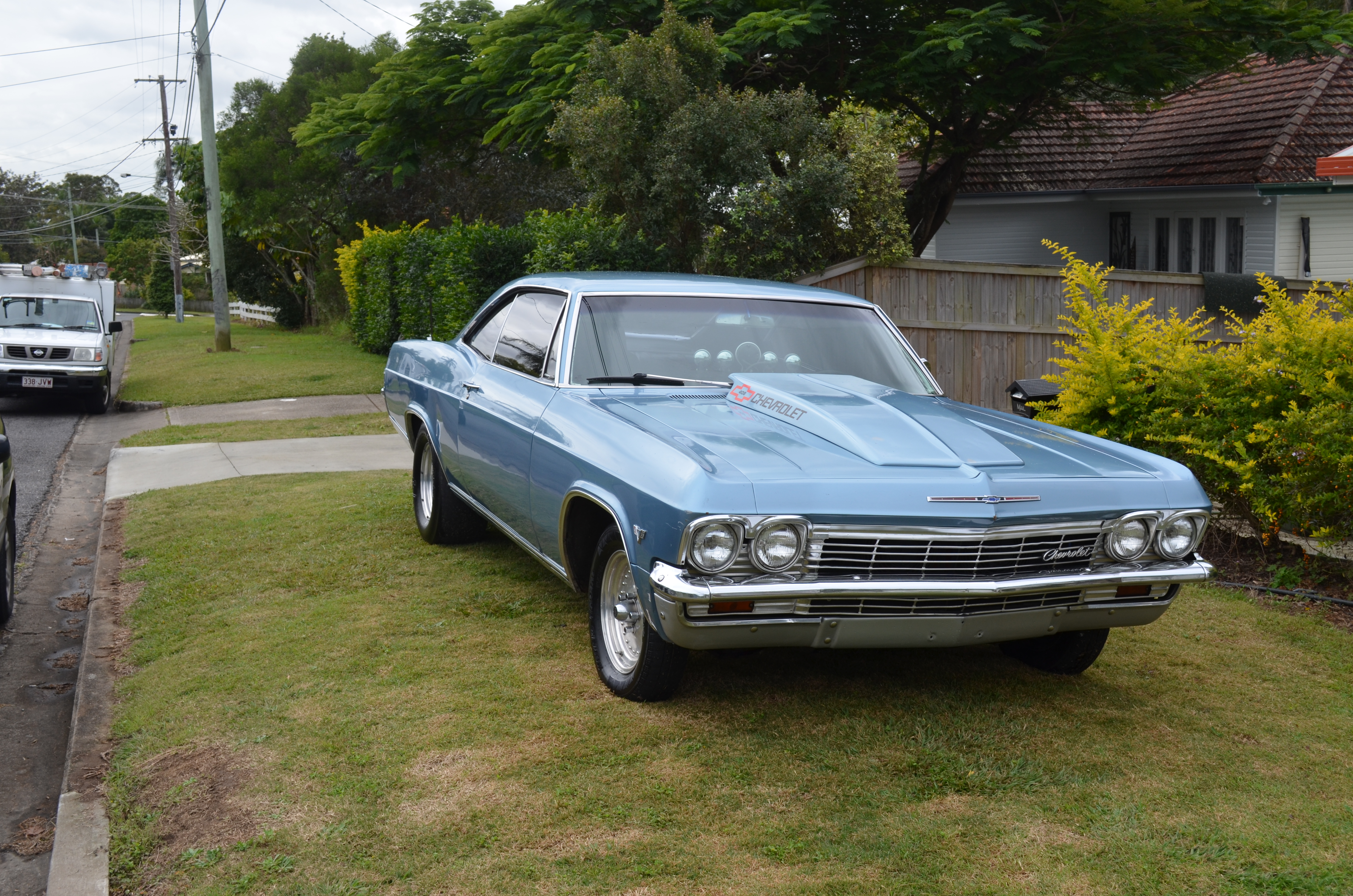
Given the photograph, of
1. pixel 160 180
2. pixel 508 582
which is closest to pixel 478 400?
pixel 508 582

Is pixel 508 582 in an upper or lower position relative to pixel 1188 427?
lower

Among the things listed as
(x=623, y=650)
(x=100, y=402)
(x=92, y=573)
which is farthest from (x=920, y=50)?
(x=100, y=402)

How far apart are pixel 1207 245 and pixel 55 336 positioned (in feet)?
56.5

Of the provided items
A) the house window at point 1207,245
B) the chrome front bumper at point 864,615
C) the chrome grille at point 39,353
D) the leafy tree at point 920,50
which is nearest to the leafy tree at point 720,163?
the leafy tree at point 920,50

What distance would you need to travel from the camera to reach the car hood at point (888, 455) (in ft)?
12.9

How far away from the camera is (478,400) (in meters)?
6.04

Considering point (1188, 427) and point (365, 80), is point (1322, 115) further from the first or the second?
point (365, 80)

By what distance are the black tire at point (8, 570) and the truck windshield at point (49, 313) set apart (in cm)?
1109

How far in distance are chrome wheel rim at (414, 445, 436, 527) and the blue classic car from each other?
1585mm

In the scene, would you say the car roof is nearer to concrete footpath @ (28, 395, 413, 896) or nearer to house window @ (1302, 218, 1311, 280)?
concrete footpath @ (28, 395, 413, 896)

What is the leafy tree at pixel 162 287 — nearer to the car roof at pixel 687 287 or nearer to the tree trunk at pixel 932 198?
the tree trunk at pixel 932 198

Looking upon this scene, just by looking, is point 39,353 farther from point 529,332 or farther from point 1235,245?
point 1235,245

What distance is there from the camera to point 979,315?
11.5 m

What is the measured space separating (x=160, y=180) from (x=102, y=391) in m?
58.5
